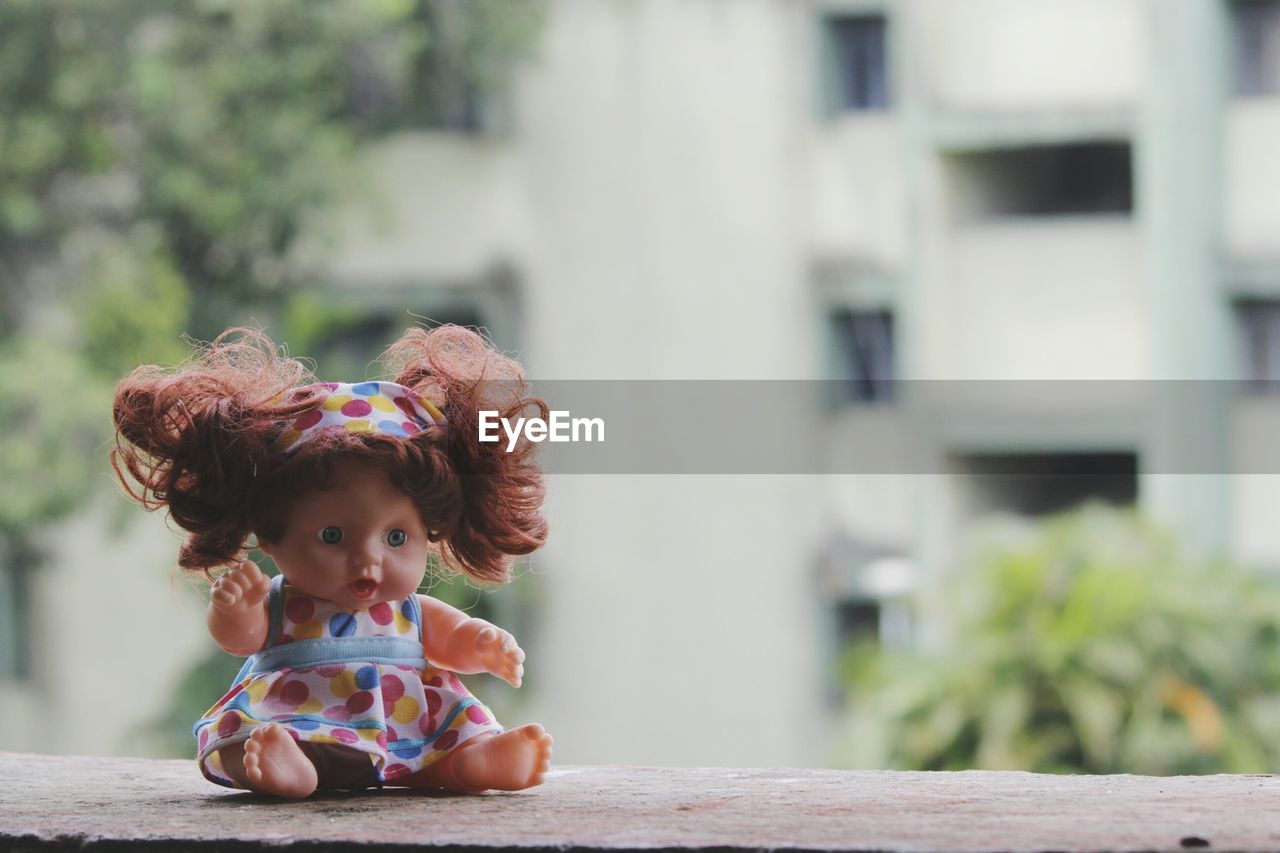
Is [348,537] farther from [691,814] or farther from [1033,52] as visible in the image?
[1033,52]

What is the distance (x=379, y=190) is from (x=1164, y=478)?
2465mm

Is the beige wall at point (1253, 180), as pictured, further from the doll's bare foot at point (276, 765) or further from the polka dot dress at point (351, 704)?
the doll's bare foot at point (276, 765)

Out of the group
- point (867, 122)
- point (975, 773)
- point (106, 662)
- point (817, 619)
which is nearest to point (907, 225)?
point (867, 122)

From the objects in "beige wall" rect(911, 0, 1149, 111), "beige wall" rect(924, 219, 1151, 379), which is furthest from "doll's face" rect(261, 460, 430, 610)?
"beige wall" rect(911, 0, 1149, 111)

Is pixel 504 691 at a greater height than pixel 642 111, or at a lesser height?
lesser

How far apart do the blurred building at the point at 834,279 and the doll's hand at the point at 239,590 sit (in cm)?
437

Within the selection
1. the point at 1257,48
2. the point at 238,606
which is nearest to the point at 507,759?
the point at 238,606

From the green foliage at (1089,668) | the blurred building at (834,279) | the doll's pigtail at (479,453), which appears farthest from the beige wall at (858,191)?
the doll's pigtail at (479,453)

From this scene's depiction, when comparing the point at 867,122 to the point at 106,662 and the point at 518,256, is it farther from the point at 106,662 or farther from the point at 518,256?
the point at 106,662

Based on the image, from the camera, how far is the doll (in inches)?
48.8

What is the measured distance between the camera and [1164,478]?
17.9 feet

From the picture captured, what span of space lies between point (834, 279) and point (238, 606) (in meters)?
4.85

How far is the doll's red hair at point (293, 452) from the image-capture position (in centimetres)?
126

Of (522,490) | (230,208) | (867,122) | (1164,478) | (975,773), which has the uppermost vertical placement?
(867,122)
